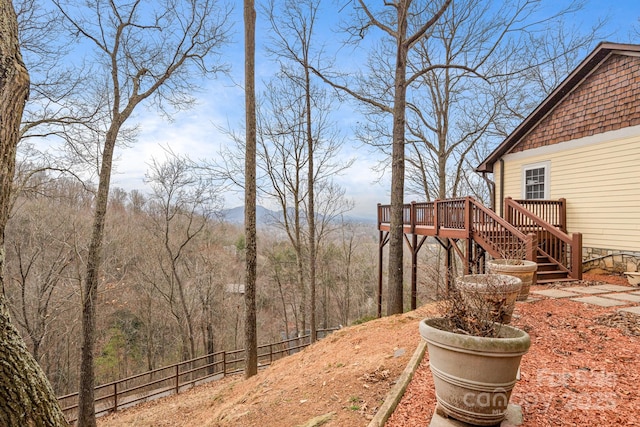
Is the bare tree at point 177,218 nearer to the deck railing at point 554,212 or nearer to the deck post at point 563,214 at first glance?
the deck railing at point 554,212

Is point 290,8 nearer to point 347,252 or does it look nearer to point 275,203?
point 275,203

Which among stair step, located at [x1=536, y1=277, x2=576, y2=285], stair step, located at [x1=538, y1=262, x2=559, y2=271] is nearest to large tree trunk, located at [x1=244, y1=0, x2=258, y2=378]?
stair step, located at [x1=536, y1=277, x2=576, y2=285]

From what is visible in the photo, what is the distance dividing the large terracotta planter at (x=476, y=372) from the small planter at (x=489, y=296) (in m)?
0.33

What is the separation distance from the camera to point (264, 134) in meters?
14.4

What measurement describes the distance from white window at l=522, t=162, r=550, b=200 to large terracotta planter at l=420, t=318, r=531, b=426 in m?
9.10

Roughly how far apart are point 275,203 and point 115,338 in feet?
39.2

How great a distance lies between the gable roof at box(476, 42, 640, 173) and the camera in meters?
7.57

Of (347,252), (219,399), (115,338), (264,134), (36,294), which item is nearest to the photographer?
(219,399)

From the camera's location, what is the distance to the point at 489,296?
316cm

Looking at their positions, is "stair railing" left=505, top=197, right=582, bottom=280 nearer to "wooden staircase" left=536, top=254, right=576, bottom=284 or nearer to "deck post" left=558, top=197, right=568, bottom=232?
"wooden staircase" left=536, top=254, right=576, bottom=284

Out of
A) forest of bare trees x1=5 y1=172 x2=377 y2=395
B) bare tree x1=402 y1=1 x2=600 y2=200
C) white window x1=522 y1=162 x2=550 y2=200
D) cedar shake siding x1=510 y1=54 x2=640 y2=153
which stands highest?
bare tree x1=402 y1=1 x2=600 y2=200

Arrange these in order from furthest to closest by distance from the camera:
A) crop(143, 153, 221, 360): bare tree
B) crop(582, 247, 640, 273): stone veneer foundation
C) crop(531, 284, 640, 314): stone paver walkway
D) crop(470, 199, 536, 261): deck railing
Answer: crop(143, 153, 221, 360): bare tree, crop(582, 247, 640, 273): stone veneer foundation, crop(470, 199, 536, 261): deck railing, crop(531, 284, 640, 314): stone paver walkway

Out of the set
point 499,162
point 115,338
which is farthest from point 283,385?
point 115,338

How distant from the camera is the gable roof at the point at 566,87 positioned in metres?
7.57
